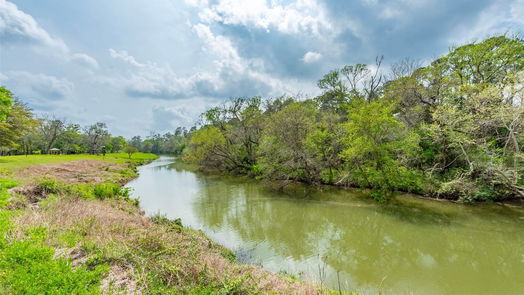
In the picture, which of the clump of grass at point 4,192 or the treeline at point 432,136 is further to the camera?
the treeline at point 432,136

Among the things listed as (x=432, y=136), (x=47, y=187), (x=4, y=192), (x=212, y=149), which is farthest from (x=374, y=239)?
(x=212, y=149)

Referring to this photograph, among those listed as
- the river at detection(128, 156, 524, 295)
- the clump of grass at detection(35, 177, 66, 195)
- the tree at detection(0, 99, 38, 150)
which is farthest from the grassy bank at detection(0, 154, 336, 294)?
the tree at detection(0, 99, 38, 150)

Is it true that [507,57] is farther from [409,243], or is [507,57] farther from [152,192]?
[152,192]

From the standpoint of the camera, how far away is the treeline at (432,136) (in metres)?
11.0

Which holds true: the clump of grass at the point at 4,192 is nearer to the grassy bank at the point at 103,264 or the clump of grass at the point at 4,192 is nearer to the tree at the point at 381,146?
the grassy bank at the point at 103,264

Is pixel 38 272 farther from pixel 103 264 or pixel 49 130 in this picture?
pixel 49 130

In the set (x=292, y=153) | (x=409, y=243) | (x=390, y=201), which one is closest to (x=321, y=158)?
(x=292, y=153)

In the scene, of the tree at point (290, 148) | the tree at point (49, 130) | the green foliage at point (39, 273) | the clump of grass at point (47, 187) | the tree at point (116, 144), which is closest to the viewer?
the green foliage at point (39, 273)

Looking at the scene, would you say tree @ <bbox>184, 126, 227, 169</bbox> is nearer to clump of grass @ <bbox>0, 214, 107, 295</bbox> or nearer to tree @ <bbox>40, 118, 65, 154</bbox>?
clump of grass @ <bbox>0, 214, 107, 295</bbox>

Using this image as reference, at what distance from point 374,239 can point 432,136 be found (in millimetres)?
9249

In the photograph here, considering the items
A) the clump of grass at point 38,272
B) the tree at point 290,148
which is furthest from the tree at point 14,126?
the clump of grass at point 38,272

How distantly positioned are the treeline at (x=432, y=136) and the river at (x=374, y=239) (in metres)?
1.81

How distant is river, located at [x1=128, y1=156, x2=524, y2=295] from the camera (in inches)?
257

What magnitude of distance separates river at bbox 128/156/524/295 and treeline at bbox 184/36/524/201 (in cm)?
181
